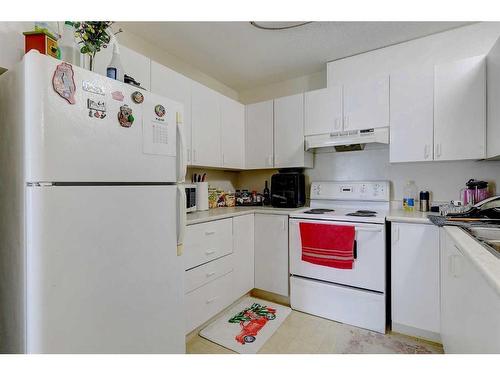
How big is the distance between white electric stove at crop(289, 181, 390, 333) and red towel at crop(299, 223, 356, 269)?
0.15 ft

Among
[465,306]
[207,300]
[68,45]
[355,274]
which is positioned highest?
[68,45]

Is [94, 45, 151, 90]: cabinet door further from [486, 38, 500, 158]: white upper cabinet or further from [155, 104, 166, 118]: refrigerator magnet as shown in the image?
[486, 38, 500, 158]: white upper cabinet

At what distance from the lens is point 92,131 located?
38.9 inches

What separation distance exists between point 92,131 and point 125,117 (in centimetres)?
16

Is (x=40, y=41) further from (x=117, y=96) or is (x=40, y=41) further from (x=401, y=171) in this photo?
(x=401, y=171)

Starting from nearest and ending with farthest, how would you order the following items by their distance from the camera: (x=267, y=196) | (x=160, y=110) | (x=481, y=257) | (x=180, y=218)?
(x=481, y=257) < (x=160, y=110) < (x=180, y=218) < (x=267, y=196)

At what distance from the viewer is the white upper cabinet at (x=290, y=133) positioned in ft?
8.32

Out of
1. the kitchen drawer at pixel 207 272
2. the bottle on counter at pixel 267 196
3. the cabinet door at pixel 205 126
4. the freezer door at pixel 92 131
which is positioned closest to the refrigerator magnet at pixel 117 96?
the freezer door at pixel 92 131

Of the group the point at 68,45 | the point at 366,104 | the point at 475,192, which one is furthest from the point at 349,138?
the point at 68,45

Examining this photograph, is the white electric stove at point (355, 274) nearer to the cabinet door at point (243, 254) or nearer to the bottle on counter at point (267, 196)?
the cabinet door at point (243, 254)

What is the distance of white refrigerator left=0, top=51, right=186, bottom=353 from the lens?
0.87 metres

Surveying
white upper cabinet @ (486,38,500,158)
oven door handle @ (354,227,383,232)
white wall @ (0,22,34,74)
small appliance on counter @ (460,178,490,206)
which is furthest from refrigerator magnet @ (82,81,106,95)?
small appliance on counter @ (460,178,490,206)

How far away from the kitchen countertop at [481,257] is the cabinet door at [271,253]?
125 centimetres
